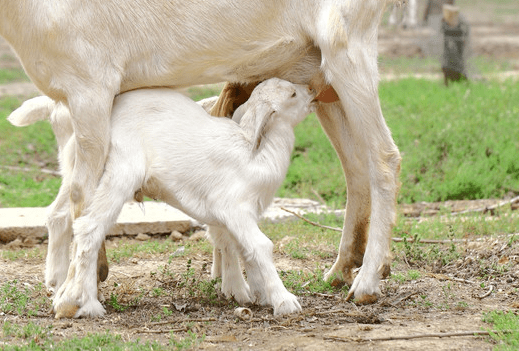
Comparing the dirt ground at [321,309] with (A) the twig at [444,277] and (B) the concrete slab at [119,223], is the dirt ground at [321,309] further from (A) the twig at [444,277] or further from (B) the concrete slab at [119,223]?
(B) the concrete slab at [119,223]

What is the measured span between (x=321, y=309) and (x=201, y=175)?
104 centimetres

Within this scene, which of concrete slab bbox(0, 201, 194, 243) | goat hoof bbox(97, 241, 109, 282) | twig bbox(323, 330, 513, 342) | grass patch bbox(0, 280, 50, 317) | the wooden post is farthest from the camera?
the wooden post

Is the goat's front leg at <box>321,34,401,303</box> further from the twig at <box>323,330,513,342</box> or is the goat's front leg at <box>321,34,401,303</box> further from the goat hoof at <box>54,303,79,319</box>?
the goat hoof at <box>54,303,79,319</box>

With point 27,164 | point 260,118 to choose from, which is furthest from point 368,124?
point 27,164

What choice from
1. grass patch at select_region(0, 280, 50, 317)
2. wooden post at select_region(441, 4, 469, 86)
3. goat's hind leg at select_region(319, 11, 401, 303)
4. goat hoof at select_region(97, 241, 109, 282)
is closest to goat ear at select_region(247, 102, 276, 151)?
goat's hind leg at select_region(319, 11, 401, 303)

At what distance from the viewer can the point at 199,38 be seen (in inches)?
188

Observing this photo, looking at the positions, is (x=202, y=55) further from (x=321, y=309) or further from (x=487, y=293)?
(x=487, y=293)

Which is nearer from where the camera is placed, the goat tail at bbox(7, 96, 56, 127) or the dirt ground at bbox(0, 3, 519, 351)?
the dirt ground at bbox(0, 3, 519, 351)

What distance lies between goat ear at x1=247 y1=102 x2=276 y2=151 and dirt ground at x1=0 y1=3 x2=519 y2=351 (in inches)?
38.0

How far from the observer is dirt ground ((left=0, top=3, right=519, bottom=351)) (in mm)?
4113

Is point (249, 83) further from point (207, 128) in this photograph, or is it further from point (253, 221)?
point (253, 221)

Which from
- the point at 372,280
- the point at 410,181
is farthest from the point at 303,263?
the point at 410,181

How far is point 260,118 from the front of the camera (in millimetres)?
4836

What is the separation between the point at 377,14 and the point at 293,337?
206cm
